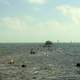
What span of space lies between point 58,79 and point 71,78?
2744 mm

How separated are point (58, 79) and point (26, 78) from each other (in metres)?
5.78

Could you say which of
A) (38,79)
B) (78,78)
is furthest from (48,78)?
(78,78)

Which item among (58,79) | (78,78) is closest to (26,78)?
(58,79)

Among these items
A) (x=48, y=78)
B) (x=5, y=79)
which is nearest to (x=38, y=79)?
(x=48, y=78)

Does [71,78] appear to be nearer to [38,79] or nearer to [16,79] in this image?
[38,79]

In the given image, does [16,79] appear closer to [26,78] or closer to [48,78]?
[26,78]

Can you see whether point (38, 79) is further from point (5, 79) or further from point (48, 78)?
point (5, 79)

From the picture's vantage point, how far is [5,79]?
148 feet

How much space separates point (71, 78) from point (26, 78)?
7.90 m

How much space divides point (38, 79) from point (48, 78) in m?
2.12

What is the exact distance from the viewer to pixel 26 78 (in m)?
46.3

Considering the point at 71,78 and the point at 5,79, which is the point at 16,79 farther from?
the point at 71,78

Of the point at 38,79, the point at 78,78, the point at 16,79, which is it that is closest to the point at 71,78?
the point at 78,78

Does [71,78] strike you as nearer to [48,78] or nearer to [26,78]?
[48,78]
